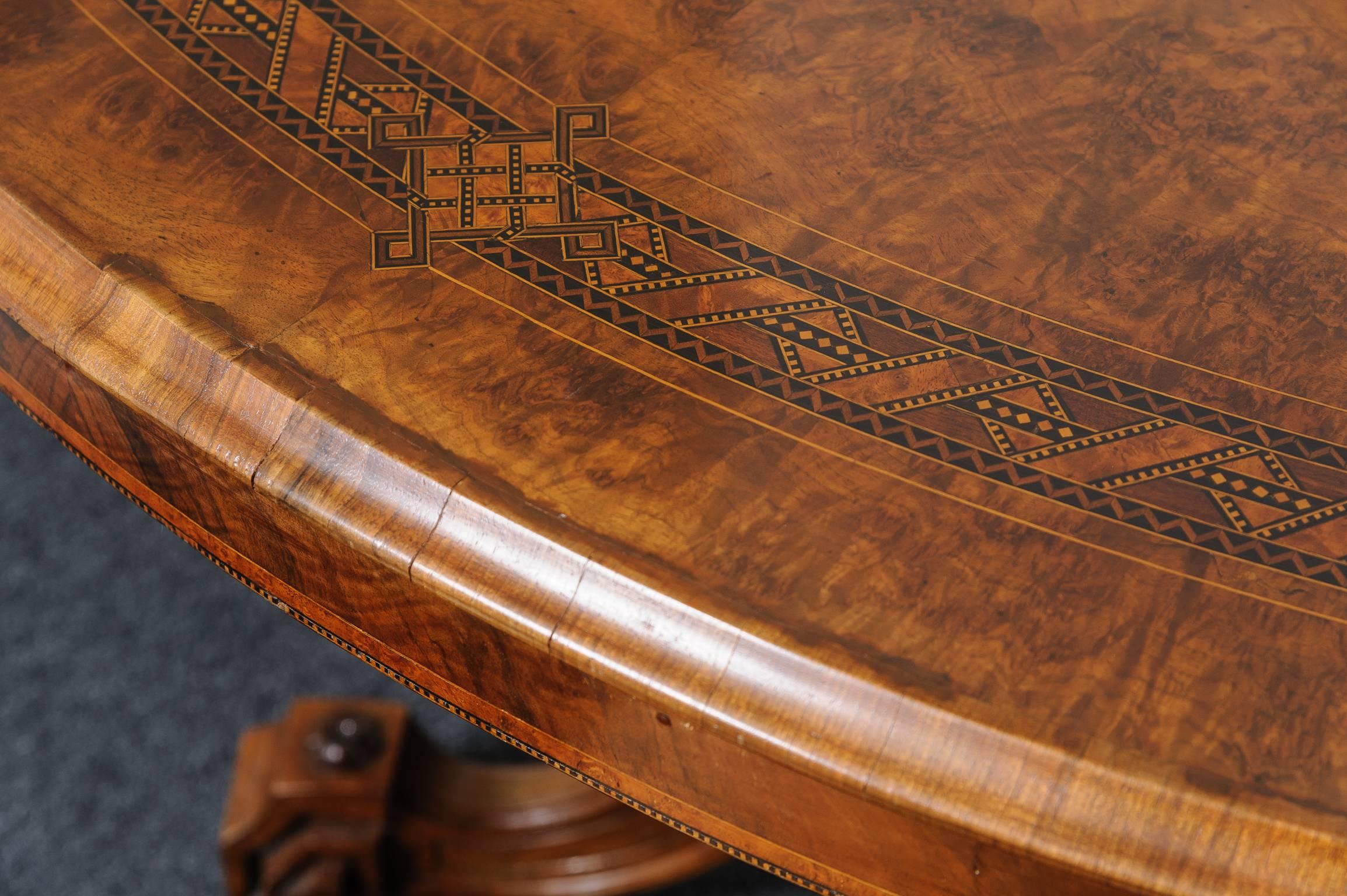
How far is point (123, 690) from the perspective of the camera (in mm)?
1790

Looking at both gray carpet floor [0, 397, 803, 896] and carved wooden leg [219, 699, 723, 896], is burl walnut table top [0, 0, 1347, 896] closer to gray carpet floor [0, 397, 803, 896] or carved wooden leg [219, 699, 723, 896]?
carved wooden leg [219, 699, 723, 896]

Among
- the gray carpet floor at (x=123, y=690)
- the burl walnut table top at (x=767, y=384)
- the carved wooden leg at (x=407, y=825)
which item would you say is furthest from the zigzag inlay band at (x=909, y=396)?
the gray carpet floor at (x=123, y=690)

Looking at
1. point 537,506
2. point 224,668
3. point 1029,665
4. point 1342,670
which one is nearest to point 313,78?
point 537,506

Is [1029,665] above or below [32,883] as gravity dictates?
above

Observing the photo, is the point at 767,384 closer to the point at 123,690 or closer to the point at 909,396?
the point at 909,396

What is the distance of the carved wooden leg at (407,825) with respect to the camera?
1.44 m

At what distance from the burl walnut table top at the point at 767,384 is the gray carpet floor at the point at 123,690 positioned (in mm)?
951

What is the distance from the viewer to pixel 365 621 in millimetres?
756

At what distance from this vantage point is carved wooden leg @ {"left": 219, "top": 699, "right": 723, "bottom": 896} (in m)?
1.44

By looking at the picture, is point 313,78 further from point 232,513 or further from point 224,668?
point 224,668

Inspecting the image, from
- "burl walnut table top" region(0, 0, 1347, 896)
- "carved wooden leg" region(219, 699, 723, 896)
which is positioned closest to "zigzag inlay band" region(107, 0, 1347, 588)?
"burl walnut table top" region(0, 0, 1347, 896)

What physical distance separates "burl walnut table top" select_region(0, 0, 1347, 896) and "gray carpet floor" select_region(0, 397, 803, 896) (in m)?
A: 0.95

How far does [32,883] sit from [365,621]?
3.58ft

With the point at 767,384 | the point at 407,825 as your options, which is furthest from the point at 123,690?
the point at 767,384
